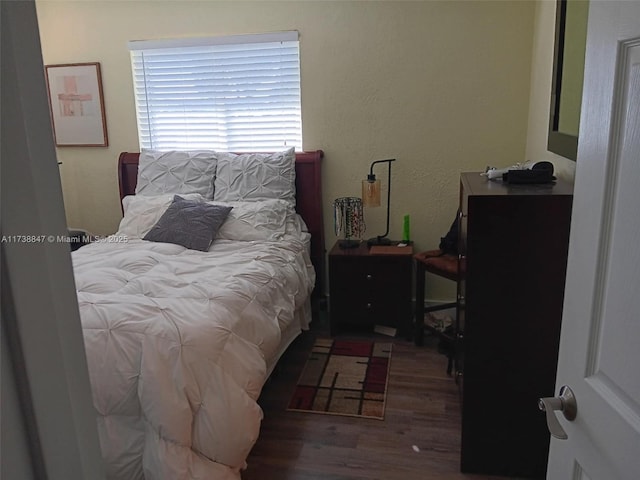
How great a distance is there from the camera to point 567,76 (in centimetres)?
226

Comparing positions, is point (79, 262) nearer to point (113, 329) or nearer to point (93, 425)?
point (113, 329)

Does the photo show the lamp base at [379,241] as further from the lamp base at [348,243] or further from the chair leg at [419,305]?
the chair leg at [419,305]

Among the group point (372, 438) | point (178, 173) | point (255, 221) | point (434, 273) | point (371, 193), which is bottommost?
point (372, 438)

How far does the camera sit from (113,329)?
6.20ft

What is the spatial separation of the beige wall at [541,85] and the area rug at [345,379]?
1441mm

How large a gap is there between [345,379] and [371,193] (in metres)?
1.20

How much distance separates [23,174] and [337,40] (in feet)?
10.5

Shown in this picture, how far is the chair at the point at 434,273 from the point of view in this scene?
2.96m

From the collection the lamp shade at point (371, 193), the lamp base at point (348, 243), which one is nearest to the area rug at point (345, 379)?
the lamp base at point (348, 243)

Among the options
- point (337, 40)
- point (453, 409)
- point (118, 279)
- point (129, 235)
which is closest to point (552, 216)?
point (453, 409)

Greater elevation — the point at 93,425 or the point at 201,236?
the point at 93,425

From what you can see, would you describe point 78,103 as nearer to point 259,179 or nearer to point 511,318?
point 259,179

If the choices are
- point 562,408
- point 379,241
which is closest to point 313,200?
point 379,241

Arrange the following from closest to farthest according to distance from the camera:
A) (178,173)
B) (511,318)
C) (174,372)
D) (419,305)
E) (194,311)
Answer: (174,372), (511,318), (194,311), (419,305), (178,173)
